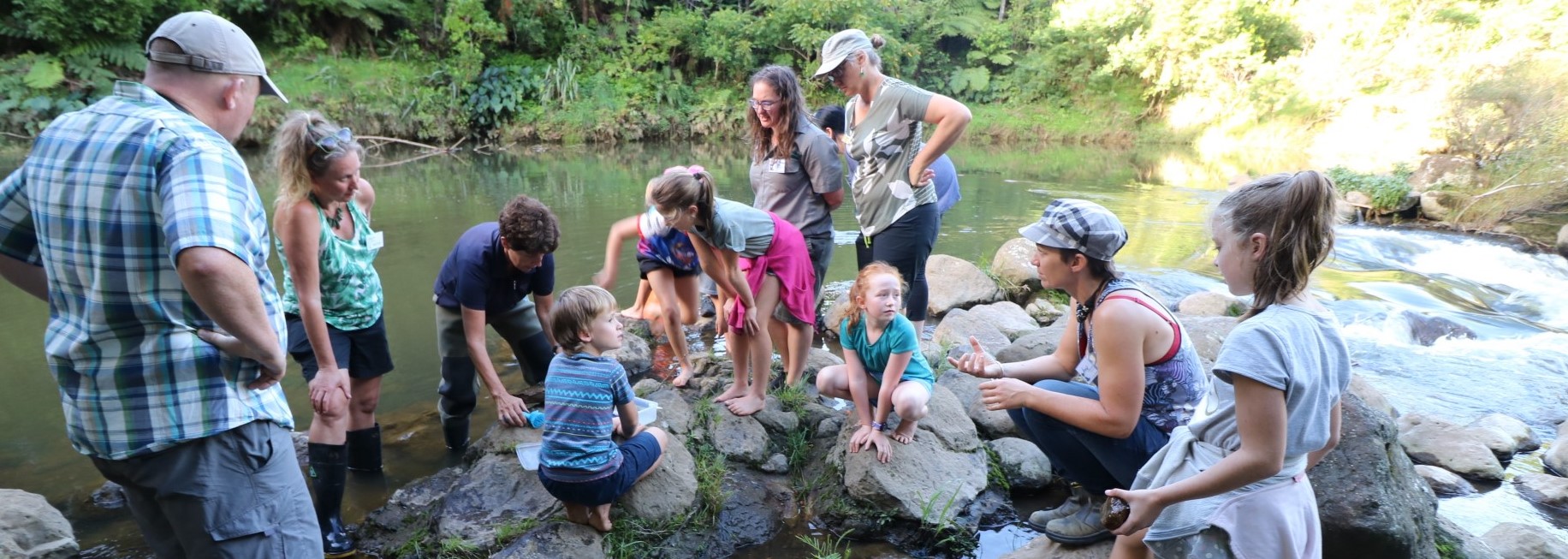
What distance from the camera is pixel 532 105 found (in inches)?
712

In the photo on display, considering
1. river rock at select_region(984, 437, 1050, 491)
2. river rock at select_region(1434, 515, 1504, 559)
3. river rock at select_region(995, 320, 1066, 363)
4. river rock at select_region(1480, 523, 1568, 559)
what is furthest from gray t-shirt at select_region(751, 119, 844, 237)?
river rock at select_region(1480, 523, 1568, 559)

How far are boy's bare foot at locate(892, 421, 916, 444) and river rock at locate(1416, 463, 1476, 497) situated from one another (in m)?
2.43

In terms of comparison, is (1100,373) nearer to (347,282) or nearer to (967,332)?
(347,282)

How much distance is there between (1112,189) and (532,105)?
11908 mm

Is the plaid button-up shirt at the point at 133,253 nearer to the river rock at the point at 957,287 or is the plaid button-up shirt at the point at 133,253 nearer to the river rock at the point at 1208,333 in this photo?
the river rock at the point at 1208,333

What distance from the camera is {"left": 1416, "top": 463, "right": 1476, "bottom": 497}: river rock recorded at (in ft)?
12.3

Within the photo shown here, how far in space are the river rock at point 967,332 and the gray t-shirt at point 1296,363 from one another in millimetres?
2974

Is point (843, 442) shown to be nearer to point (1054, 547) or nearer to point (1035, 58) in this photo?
point (1054, 547)

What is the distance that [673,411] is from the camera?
138 inches

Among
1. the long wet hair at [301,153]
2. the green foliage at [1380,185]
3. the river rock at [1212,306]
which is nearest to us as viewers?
the long wet hair at [301,153]

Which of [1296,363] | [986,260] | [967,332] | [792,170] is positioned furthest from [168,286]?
[986,260]

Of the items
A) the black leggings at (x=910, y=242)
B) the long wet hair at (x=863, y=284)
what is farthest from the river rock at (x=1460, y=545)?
the black leggings at (x=910, y=242)

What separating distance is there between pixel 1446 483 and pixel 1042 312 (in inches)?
108

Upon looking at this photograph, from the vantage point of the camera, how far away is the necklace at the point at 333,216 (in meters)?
2.65
